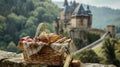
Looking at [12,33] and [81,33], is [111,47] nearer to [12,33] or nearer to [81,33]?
[81,33]

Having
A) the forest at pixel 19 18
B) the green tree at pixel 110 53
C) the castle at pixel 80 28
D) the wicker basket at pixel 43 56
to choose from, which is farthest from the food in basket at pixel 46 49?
the forest at pixel 19 18

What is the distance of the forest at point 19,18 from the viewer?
291 feet

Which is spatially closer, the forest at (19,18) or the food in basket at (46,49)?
the food in basket at (46,49)

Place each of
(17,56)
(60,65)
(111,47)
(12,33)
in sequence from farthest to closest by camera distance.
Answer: (12,33) → (111,47) → (17,56) → (60,65)

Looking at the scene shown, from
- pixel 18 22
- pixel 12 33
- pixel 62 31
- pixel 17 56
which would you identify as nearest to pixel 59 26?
pixel 62 31

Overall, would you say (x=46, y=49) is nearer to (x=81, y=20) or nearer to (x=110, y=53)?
(x=110, y=53)

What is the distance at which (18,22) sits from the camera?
98.2 m

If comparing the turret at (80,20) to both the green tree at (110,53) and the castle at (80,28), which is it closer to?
the castle at (80,28)

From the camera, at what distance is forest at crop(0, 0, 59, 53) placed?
88.8 meters

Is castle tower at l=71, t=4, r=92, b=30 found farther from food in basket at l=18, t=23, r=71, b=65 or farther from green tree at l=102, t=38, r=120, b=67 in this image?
food in basket at l=18, t=23, r=71, b=65

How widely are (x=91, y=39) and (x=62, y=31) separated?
Result: 523 centimetres

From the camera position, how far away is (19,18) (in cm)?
9900

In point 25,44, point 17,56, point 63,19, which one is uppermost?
point 25,44

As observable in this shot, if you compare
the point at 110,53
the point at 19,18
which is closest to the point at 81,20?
the point at 110,53
